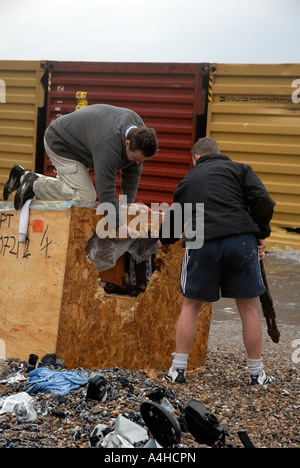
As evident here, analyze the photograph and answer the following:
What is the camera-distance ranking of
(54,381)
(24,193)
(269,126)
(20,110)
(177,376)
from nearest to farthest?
(54,381) < (177,376) < (24,193) < (269,126) < (20,110)

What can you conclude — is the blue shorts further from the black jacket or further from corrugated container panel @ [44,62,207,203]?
corrugated container panel @ [44,62,207,203]

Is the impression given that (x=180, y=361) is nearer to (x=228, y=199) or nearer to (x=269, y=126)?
(x=228, y=199)

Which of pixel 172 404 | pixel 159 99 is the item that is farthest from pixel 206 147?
pixel 159 99

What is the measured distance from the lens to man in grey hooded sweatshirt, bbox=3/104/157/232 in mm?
3975

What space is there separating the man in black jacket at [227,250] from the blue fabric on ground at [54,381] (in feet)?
2.37

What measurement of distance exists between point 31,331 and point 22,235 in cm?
79

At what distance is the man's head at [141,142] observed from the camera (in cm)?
392

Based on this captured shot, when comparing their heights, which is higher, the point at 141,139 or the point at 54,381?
the point at 141,139

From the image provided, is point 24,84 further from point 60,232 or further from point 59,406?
point 59,406

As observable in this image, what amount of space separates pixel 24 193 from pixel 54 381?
5.32 ft

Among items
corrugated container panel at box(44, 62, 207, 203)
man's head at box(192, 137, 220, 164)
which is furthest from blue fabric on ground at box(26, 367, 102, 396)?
corrugated container panel at box(44, 62, 207, 203)

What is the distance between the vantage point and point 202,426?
8.60 ft

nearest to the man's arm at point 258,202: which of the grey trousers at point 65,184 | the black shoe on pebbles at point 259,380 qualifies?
the black shoe on pebbles at point 259,380

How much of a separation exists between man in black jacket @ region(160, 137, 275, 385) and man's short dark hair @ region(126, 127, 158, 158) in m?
0.44
